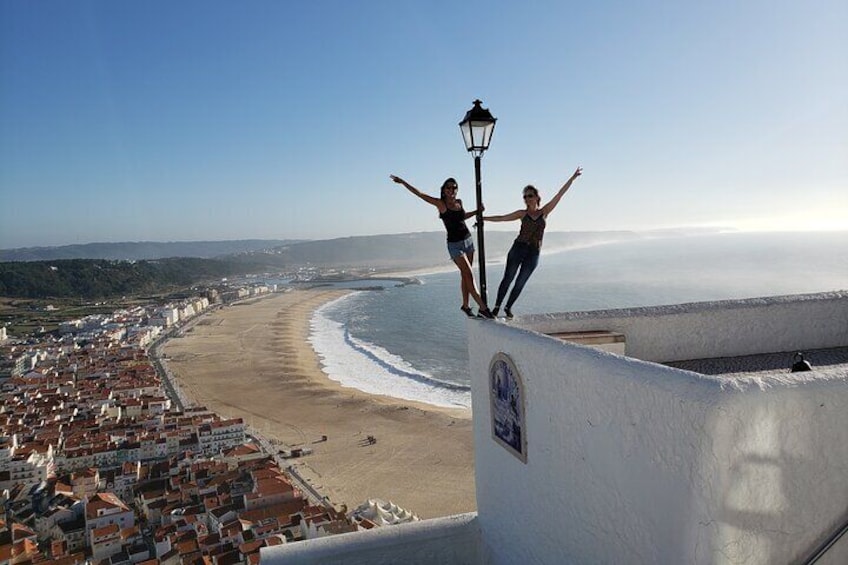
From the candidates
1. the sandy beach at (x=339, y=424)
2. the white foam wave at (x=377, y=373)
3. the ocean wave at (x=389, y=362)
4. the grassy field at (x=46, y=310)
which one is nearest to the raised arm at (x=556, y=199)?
the sandy beach at (x=339, y=424)

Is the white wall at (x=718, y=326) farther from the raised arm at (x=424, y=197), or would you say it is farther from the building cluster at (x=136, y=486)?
the building cluster at (x=136, y=486)

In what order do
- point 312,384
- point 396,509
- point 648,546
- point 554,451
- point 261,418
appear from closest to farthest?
1. point 648,546
2. point 554,451
3. point 396,509
4. point 261,418
5. point 312,384

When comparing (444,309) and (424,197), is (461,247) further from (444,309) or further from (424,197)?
(444,309)

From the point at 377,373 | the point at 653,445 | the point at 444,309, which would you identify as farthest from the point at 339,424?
the point at 444,309

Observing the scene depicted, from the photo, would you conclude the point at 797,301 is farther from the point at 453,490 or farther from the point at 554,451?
the point at 453,490

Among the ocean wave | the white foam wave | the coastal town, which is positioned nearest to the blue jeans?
the coastal town

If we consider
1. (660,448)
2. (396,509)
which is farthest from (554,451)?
(396,509)

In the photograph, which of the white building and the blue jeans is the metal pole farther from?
the white building
